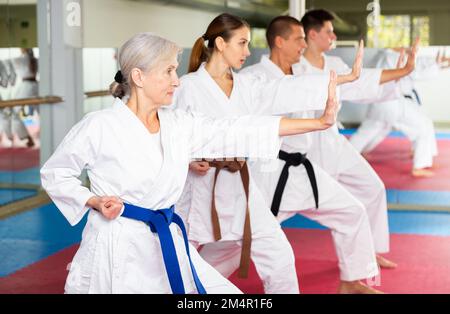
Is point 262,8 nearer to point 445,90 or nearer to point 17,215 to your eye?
point 445,90

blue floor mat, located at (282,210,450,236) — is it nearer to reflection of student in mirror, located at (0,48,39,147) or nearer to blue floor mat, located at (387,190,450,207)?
blue floor mat, located at (387,190,450,207)

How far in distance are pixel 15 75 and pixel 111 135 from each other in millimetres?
4221

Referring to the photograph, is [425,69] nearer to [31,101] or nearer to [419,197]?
[419,197]

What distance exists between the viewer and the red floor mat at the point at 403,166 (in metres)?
6.41

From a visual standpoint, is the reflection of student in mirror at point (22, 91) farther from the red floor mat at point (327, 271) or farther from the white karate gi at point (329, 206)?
the white karate gi at point (329, 206)

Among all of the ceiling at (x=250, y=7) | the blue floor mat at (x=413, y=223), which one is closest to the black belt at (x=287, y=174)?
the blue floor mat at (x=413, y=223)

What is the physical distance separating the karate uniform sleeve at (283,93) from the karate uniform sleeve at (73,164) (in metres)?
1.24

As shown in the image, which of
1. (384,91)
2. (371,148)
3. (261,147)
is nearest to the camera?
(261,147)

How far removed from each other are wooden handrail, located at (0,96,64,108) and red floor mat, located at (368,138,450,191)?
2.63 m

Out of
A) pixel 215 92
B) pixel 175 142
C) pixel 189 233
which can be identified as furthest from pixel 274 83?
pixel 175 142

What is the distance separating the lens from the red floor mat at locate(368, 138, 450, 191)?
641cm

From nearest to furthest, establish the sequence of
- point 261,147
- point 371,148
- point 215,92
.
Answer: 1. point 261,147
2. point 215,92
3. point 371,148

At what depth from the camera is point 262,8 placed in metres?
6.69

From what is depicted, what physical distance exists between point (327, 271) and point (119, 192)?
7.38 ft
